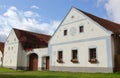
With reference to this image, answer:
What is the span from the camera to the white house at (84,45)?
67.7ft

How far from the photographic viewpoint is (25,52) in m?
35.0

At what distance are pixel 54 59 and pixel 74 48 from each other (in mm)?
4292

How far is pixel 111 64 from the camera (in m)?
20.0

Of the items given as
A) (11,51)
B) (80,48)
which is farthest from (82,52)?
(11,51)

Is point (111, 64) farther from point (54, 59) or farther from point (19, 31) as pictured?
point (19, 31)

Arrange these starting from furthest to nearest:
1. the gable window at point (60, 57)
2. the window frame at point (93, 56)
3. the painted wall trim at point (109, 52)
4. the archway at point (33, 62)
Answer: the archway at point (33, 62) < the gable window at point (60, 57) < the window frame at point (93, 56) < the painted wall trim at point (109, 52)

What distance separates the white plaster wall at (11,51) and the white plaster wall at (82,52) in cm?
1104

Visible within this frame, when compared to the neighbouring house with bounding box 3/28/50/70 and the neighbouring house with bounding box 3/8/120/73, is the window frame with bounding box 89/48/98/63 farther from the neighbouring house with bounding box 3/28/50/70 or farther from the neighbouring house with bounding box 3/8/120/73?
the neighbouring house with bounding box 3/28/50/70

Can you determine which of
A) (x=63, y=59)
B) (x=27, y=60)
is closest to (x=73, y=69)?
(x=63, y=59)

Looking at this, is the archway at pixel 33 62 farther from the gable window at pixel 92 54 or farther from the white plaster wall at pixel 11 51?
the gable window at pixel 92 54

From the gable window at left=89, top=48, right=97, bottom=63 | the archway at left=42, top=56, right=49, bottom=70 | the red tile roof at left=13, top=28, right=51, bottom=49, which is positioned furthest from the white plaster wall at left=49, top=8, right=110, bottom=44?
the red tile roof at left=13, top=28, right=51, bottom=49

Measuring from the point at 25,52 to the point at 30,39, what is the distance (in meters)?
3.61

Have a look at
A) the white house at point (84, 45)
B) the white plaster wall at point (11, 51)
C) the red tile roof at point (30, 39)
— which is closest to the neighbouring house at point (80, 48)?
the white house at point (84, 45)

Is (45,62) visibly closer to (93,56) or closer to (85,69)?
(85,69)
